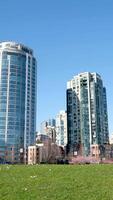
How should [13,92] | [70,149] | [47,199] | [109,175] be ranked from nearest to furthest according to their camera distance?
1. [47,199]
2. [109,175]
3. [70,149]
4. [13,92]

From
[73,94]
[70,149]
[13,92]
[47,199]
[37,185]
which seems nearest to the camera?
[47,199]

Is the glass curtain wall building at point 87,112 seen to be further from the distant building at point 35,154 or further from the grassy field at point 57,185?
the grassy field at point 57,185

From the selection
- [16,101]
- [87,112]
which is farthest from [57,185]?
[87,112]

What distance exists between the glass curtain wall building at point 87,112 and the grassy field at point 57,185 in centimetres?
15302

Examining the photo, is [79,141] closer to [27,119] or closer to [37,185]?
[27,119]

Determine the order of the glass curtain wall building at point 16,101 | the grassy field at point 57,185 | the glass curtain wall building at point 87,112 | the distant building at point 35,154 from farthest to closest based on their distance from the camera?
the glass curtain wall building at point 87,112, the glass curtain wall building at point 16,101, the distant building at point 35,154, the grassy field at point 57,185

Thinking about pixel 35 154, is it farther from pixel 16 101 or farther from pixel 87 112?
pixel 87 112

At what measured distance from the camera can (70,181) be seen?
15.5 metres

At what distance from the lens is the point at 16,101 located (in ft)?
580

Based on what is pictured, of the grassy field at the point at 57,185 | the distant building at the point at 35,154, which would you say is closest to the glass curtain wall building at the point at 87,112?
the distant building at the point at 35,154

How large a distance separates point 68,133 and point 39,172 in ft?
572

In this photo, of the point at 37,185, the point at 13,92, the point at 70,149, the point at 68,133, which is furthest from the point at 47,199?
the point at 68,133

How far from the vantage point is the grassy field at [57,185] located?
13431 mm

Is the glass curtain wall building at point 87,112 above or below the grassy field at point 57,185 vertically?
above
